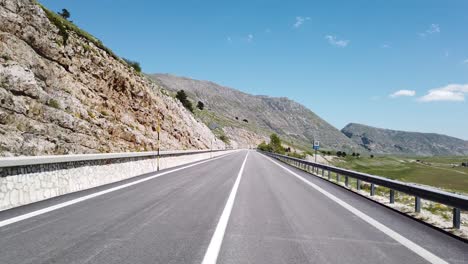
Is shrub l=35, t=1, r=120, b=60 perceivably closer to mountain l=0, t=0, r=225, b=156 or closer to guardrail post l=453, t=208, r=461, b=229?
mountain l=0, t=0, r=225, b=156

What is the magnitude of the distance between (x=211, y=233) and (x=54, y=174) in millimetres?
5865

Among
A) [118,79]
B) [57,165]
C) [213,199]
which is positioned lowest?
[213,199]

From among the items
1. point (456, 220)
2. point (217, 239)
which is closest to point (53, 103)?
point (217, 239)

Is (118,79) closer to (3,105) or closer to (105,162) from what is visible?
(3,105)

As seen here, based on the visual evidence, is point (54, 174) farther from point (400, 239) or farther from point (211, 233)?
point (400, 239)

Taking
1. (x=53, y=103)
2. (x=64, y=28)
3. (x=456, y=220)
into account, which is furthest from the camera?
(x=64, y=28)

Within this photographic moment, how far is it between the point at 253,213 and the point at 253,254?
307 centimetres

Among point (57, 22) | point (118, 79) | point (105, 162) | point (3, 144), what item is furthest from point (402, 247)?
point (118, 79)

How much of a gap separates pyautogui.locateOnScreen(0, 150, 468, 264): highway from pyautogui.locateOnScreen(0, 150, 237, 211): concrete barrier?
0.45 m

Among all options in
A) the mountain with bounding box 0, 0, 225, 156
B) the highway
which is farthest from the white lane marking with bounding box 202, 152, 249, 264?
the mountain with bounding box 0, 0, 225, 156

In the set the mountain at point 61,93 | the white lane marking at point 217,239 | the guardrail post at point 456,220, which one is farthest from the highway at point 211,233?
A: the mountain at point 61,93

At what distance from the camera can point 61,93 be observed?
1102 inches

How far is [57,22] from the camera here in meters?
32.6

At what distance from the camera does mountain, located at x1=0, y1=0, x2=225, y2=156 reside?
22344 millimetres
